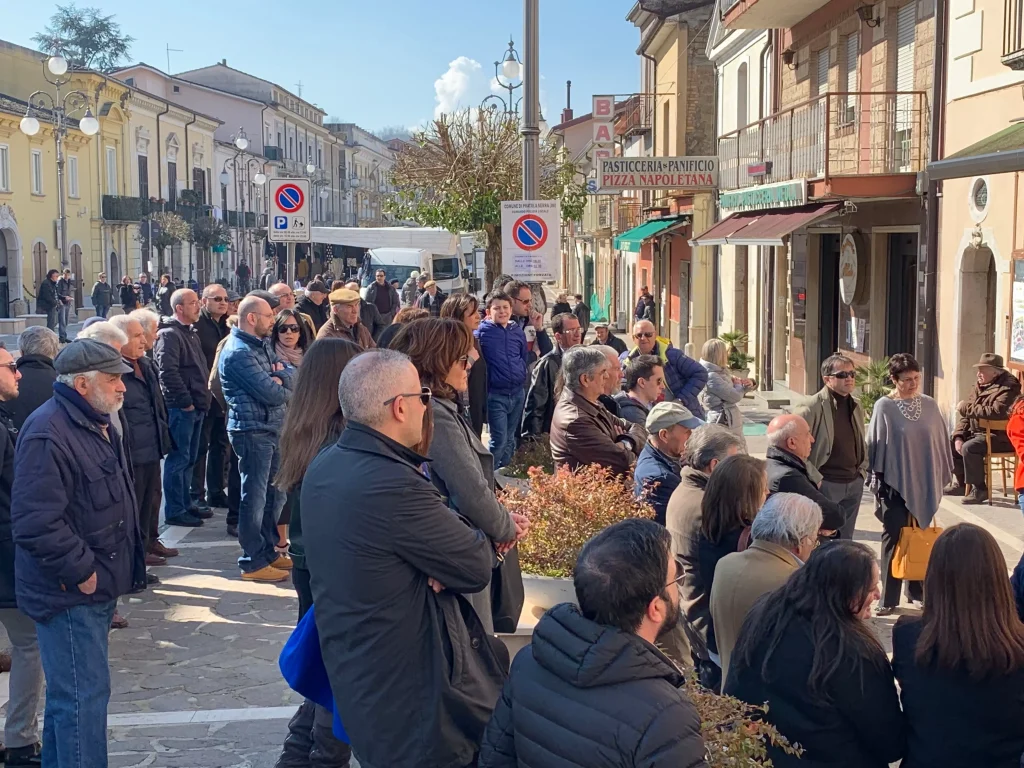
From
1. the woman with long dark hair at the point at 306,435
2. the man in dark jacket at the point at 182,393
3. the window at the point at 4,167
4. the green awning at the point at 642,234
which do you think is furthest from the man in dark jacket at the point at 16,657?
the window at the point at 4,167

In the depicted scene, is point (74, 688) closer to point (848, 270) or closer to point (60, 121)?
point (848, 270)

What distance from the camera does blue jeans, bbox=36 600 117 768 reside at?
4.38 m

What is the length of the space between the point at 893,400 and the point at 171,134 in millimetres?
53066

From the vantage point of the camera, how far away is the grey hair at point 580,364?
20.3ft

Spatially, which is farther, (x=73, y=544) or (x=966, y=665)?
(x=73, y=544)

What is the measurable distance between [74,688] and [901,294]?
13.1 metres

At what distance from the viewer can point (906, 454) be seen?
23.2 feet

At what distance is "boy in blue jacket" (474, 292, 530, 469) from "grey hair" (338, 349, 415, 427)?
613 centimetres

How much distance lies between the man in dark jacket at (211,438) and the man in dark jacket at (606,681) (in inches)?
289

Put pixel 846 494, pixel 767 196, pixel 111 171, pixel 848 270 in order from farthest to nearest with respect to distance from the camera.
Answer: pixel 111 171 → pixel 767 196 → pixel 848 270 → pixel 846 494

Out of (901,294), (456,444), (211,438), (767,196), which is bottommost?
(211,438)

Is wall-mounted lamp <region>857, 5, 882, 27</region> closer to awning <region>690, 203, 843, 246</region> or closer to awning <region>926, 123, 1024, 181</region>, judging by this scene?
awning <region>690, 203, 843, 246</region>

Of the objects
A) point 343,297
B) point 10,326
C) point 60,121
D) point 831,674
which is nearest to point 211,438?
point 343,297

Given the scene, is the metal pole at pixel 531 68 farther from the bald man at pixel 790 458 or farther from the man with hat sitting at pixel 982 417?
the bald man at pixel 790 458
